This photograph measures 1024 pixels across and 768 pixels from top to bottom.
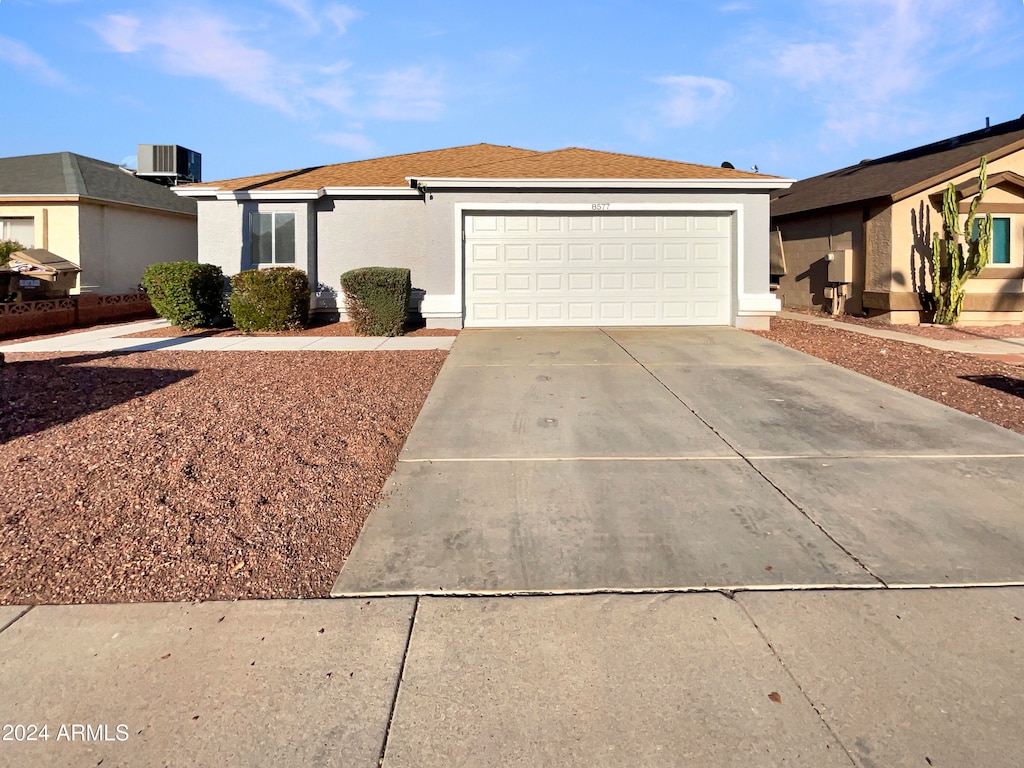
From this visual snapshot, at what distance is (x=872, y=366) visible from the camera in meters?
10.5

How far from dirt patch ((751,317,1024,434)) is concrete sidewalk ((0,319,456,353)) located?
21.4 ft

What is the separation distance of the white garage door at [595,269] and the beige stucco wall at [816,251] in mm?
5389

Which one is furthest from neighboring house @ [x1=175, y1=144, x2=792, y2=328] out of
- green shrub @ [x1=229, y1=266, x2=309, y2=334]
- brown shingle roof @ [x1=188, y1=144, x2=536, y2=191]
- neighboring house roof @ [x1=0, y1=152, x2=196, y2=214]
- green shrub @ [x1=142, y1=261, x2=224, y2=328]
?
neighboring house roof @ [x1=0, y1=152, x2=196, y2=214]

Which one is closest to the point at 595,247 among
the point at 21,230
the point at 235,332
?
the point at 235,332

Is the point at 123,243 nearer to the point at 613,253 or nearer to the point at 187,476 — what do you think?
the point at 613,253

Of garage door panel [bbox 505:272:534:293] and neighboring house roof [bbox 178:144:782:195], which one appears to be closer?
garage door panel [bbox 505:272:534:293]


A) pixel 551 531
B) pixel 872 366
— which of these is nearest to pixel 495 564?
pixel 551 531

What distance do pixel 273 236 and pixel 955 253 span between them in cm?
1530

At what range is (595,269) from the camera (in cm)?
1459

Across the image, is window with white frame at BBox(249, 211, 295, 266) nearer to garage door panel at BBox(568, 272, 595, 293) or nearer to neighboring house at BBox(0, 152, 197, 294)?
neighboring house at BBox(0, 152, 197, 294)

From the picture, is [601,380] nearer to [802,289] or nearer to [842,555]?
[842,555]

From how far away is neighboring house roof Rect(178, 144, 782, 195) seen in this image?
14.7m

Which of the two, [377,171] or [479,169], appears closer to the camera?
[479,169]

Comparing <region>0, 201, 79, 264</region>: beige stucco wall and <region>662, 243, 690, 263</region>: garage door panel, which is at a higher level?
<region>0, 201, 79, 264</region>: beige stucco wall
